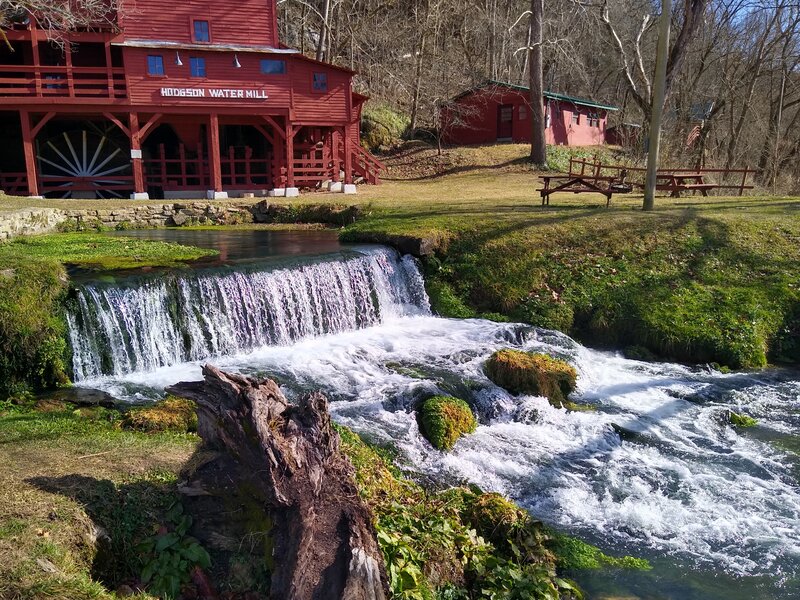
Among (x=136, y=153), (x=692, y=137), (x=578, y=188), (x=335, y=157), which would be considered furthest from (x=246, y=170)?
(x=692, y=137)

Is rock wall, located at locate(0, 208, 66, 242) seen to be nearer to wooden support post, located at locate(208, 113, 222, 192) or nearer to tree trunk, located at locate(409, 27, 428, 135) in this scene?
wooden support post, located at locate(208, 113, 222, 192)

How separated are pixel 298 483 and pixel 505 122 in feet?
114

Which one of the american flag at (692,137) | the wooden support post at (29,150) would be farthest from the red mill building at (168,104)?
the american flag at (692,137)

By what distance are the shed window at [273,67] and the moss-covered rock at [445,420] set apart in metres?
18.9

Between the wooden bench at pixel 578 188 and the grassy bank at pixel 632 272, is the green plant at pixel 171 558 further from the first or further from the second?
the wooden bench at pixel 578 188

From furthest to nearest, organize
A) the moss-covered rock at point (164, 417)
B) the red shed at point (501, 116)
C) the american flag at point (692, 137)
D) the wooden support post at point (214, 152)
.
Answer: the american flag at point (692, 137) < the red shed at point (501, 116) < the wooden support post at point (214, 152) < the moss-covered rock at point (164, 417)

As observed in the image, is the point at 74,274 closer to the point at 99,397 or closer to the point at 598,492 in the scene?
the point at 99,397

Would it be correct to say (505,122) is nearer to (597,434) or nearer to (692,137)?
(692,137)

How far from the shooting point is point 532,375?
387 inches

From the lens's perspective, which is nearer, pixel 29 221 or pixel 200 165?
pixel 29 221

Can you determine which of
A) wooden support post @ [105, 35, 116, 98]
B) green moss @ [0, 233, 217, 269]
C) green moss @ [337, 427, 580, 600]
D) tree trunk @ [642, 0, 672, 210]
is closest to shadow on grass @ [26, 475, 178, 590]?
green moss @ [337, 427, 580, 600]

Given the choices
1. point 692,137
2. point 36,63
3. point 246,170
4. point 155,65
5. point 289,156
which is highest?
point 155,65

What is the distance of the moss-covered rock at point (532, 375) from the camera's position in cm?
978

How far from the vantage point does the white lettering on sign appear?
2294 centimetres
